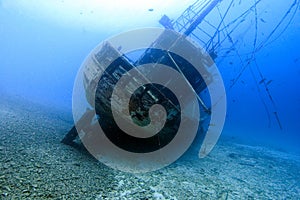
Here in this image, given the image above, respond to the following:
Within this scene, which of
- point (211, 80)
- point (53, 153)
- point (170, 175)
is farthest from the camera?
point (211, 80)

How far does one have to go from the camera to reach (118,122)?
7.33 meters

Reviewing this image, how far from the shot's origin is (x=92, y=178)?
5535 millimetres

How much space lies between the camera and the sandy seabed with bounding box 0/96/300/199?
465 centimetres

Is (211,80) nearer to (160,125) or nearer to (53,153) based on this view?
(160,125)

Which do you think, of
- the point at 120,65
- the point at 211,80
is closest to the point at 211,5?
the point at 211,80

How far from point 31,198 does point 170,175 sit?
4024 millimetres

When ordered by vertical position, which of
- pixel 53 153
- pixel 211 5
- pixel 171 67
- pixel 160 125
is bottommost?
pixel 53 153

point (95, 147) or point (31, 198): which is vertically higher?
point (95, 147)

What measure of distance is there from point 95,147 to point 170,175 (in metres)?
2.76

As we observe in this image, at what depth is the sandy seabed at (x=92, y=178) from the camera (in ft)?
15.3

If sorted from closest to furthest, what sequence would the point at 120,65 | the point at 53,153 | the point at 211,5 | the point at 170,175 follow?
the point at 53,153 → the point at 170,175 → the point at 120,65 → the point at 211,5

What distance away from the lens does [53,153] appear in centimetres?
649

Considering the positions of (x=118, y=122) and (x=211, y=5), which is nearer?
(x=118, y=122)

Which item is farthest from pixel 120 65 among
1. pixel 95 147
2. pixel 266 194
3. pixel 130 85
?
→ pixel 266 194
